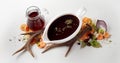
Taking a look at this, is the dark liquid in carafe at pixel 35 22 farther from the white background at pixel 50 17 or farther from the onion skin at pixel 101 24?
the onion skin at pixel 101 24

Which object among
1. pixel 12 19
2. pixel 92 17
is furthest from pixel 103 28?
pixel 12 19

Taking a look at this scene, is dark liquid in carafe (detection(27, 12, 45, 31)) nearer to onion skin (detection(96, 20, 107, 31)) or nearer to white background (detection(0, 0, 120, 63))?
white background (detection(0, 0, 120, 63))

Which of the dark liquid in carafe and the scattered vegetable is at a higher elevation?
the dark liquid in carafe

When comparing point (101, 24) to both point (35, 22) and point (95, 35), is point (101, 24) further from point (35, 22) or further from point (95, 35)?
point (35, 22)

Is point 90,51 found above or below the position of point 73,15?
below

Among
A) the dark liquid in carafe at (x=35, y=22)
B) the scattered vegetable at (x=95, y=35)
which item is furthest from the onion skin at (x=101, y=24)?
the dark liquid in carafe at (x=35, y=22)

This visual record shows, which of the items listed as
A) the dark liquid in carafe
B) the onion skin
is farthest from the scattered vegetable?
the dark liquid in carafe
